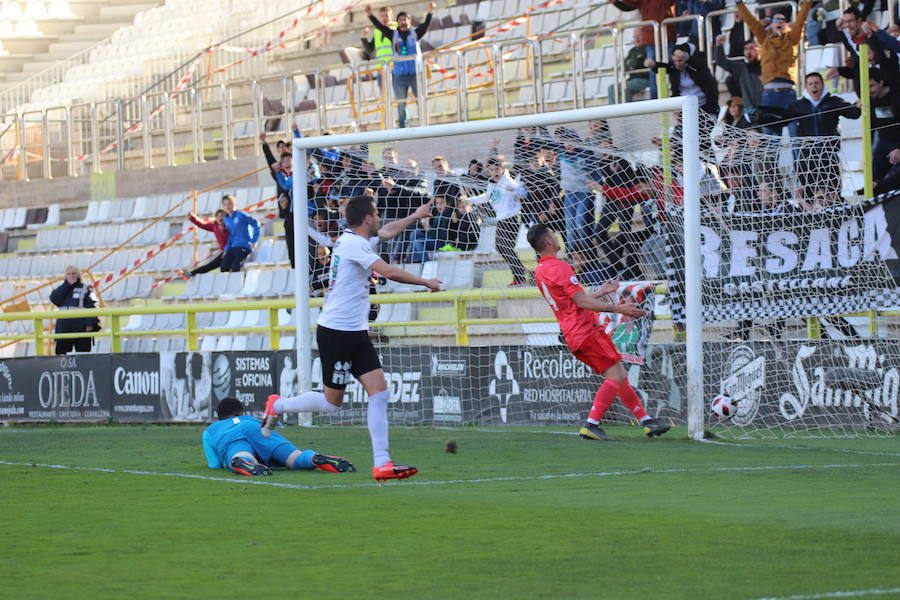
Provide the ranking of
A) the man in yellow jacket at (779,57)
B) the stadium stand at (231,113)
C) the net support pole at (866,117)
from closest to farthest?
the net support pole at (866,117) < the man in yellow jacket at (779,57) < the stadium stand at (231,113)

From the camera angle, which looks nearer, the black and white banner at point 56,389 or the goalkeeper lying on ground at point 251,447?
the goalkeeper lying on ground at point 251,447

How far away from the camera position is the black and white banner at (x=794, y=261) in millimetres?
14094

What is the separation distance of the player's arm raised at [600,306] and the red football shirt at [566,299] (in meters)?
0.08

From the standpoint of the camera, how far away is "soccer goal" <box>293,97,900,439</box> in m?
14.0

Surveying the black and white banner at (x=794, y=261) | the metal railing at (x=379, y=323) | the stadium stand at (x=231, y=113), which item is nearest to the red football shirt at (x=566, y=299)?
the black and white banner at (x=794, y=261)

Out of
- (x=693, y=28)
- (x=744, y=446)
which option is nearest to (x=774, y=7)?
(x=693, y=28)

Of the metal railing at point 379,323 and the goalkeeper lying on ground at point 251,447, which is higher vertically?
the metal railing at point 379,323

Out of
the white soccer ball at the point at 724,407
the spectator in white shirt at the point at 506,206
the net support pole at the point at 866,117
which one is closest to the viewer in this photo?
the white soccer ball at the point at 724,407

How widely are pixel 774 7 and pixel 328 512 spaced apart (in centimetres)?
1384

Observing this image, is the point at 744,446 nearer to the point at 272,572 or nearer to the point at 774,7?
the point at 272,572

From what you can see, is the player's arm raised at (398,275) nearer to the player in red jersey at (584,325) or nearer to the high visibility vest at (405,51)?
the player in red jersey at (584,325)

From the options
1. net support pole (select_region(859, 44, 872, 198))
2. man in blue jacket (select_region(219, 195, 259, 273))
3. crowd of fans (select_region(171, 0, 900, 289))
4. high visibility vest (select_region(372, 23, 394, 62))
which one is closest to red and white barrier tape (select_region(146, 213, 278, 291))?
man in blue jacket (select_region(219, 195, 259, 273))

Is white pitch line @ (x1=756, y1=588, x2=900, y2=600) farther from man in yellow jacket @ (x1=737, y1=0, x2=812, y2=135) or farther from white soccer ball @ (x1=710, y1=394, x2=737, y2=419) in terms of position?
man in yellow jacket @ (x1=737, y1=0, x2=812, y2=135)

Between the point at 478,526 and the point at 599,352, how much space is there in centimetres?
563
